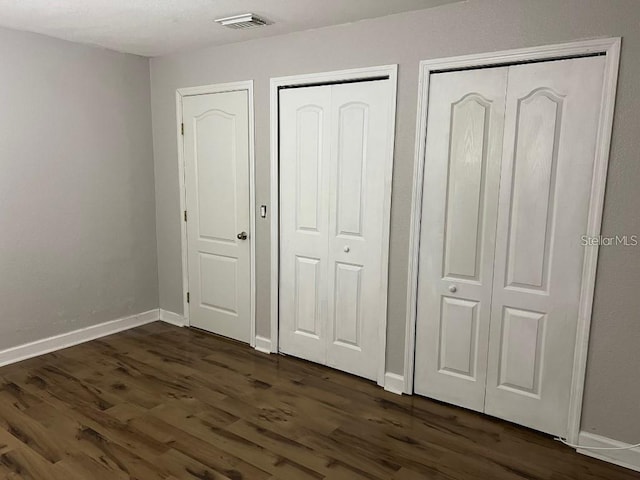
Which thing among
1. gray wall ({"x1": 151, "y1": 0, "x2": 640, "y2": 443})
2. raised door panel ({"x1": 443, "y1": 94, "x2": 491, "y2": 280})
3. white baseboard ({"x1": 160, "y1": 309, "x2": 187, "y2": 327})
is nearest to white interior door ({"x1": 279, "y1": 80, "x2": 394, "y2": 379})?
gray wall ({"x1": 151, "y1": 0, "x2": 640, "y2": 443})

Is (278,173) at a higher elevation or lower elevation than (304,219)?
higher

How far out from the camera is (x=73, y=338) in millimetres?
3920

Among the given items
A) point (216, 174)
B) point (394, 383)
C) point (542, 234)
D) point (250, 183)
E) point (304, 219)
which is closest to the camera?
point (542, 234)

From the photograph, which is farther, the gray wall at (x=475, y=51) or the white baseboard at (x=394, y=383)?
the white baseboard at (x=394, y=383)

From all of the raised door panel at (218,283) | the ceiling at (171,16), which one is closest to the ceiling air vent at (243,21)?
the ceiling at (171,16)

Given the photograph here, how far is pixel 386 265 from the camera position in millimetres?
3137

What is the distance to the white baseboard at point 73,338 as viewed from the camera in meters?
3.58

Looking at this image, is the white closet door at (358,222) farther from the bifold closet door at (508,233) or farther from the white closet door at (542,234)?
the white closet door at (542,234)

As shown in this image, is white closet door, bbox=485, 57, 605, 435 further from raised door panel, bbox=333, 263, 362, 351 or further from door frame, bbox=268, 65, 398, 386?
raised door panel, bbox=333, 263, 362, 351

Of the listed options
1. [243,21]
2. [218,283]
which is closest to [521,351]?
[218,283]

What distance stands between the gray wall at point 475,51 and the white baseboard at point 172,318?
3.16 ft

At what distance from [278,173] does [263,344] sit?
54.1 inches

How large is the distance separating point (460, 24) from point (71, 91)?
2890 mm

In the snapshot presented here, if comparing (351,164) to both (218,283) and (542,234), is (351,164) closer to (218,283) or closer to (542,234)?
(542,234)
